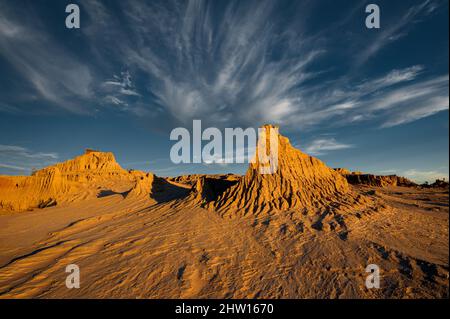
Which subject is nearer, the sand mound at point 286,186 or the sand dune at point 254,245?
the sand dune at point 254,245

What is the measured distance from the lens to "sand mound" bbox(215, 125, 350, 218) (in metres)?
10.9

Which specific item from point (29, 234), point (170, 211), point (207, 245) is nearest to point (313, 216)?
point (207, 245)

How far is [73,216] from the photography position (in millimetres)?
15797

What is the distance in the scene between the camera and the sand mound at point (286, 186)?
10.9 metres

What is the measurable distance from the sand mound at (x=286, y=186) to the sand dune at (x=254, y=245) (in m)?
0.07

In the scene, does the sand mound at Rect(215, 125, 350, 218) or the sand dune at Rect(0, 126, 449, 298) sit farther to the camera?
the sand mound at Rect(215, 125, 350, 218)

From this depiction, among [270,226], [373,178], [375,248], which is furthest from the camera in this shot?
[373,178]

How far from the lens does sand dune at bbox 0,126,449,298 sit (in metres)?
5.23

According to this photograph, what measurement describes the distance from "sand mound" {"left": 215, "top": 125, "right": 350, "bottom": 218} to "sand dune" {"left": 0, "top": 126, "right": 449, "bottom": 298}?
2.6 inches

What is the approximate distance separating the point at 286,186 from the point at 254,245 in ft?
15.6

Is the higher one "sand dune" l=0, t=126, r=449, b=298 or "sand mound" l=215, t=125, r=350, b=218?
"sand mound" l=215, t=125, r=350, b=218

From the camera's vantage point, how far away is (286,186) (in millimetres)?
11539
